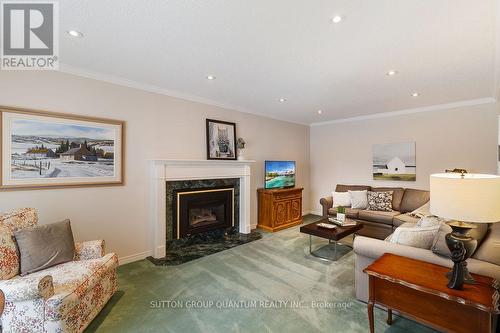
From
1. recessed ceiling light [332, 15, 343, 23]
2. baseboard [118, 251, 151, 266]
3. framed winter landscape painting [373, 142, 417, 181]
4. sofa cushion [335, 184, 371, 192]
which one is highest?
recessed ceiling light [332, 15, 343, 23]

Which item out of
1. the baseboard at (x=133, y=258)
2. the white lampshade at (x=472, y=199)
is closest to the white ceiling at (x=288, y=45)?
the white lampshade at (x=472, y=199)

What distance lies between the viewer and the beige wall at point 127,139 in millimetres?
2586

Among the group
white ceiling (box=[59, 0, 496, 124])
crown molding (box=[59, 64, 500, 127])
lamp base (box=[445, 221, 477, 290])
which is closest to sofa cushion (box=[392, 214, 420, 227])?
white ceiling (box=[59, 0, 496, 124])

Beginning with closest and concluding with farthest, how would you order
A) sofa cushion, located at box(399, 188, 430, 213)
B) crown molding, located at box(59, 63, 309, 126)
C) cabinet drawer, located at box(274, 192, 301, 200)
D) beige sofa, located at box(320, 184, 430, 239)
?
1. crown molding, located at box(59, 63, 309, 126)
2. beige sofa, located at box(320, 184, 430, 239)
3. sofa cushion, located at box(399, 188, 430, 213)
4. cabinet drawer, located at box(274, 192, 301, 200)

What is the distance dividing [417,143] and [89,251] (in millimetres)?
5725

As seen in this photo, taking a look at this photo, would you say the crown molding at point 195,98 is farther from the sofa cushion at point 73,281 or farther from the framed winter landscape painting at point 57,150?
the sofa cushion at point 73,281

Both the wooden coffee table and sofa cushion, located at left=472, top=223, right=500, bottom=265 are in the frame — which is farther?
the wooden coffee table

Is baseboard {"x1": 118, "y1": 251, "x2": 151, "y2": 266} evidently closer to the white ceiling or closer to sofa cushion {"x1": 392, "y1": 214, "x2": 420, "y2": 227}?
the white ceiling

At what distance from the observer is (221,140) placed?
4.35m

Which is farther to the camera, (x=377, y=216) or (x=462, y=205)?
(x=377, y=216)

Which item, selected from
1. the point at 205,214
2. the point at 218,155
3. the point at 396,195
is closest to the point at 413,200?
the point at 396,195

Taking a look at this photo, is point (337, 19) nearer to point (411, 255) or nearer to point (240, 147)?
point (411, 255)

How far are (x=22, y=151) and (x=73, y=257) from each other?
52.4 inches

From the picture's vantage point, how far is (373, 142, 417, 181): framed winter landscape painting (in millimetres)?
4734
